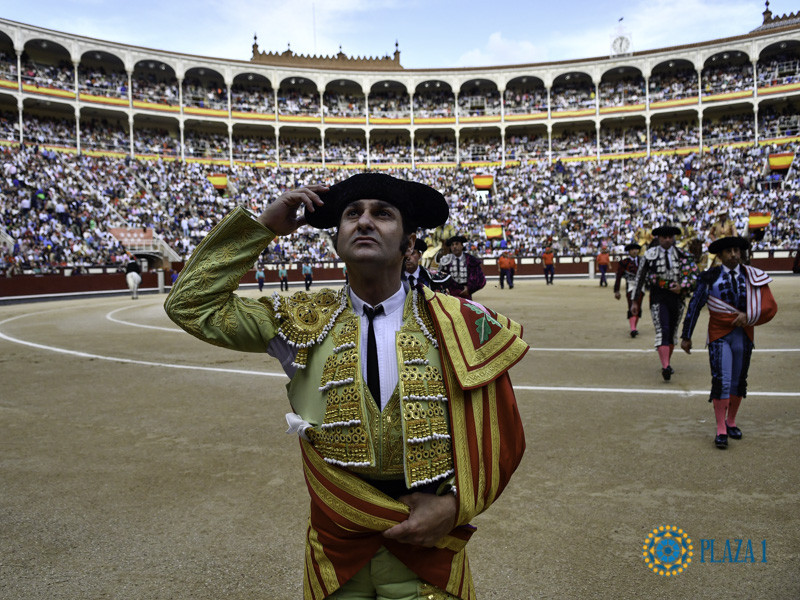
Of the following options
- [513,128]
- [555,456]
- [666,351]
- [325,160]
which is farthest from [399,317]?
[513,128]

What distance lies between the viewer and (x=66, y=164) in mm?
30141

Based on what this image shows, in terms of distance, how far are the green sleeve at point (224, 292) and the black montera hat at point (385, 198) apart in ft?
0.55

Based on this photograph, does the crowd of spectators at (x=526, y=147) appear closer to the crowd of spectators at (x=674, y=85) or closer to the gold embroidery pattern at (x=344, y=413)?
the crowd of spectators at (x=674, y=85)

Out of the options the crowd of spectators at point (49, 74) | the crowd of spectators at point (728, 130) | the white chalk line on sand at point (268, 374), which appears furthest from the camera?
the crowd of spectators at point (728, 130)

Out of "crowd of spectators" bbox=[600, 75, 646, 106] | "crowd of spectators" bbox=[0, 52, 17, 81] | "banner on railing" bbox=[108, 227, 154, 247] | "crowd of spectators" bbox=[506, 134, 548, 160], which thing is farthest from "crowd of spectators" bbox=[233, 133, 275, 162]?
"crowd of spectators" bbox=[600, 75, 646, 106]

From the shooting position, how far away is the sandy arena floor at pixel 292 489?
2.48 meters

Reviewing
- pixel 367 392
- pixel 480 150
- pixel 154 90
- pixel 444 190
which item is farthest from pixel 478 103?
pixel 367 392

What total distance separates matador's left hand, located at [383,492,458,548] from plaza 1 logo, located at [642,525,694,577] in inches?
61.6

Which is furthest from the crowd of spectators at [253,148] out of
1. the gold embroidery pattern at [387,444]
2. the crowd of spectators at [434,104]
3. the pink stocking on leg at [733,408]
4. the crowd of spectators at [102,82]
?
the gold embroidery pattern at [387,444]

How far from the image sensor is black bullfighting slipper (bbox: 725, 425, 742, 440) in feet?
13.6

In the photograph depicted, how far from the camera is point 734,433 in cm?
420

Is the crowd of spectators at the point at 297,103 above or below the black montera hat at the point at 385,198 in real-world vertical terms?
above

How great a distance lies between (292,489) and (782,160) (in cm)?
3370

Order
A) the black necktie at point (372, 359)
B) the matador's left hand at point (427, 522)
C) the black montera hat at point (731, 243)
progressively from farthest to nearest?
the black montera hat at point (731, 243)
the black necktie at point (372, 359)
the matador's left hand at point (427, 522)
